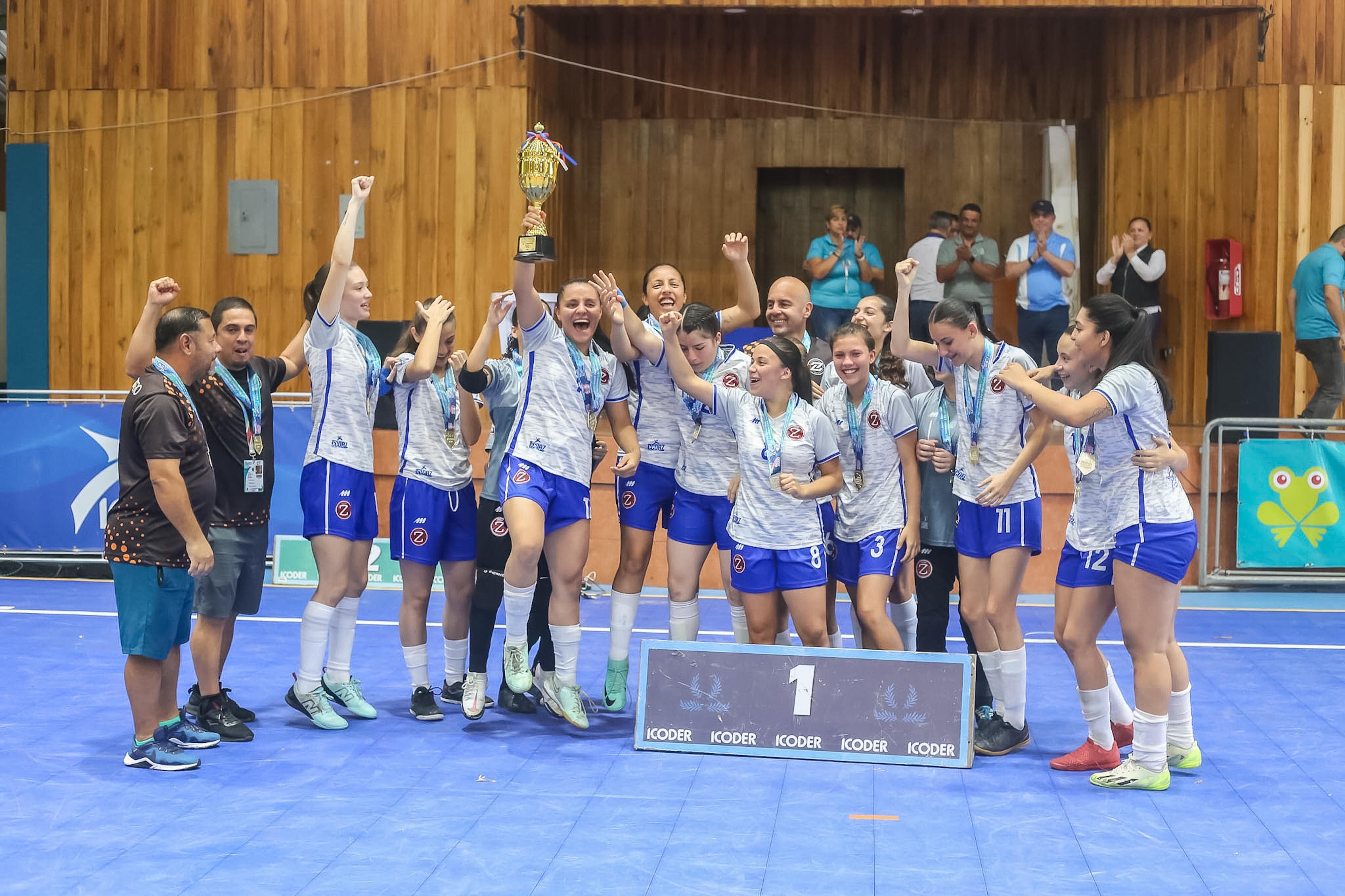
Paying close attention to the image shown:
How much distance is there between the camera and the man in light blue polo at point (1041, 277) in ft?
36.6

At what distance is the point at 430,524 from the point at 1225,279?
829cm

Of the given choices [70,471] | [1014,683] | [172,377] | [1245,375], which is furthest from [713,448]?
[1245,375]

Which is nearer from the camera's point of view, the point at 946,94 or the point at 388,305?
the point at 388,305

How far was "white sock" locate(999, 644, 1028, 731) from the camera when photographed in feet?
17.3

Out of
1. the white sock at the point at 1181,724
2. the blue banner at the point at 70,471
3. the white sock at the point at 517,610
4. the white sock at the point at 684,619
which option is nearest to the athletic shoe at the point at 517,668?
the white sock at the point at 517,610

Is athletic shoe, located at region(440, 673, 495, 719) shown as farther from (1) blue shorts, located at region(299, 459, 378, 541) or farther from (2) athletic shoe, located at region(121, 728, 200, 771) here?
(2) athletic shoe, located at region(121, 728, 200, 771)

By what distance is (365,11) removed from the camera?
38.4 ft

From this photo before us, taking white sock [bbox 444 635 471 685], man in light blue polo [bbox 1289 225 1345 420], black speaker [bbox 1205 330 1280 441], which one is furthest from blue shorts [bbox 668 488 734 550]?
man in light blue polo [bbox 1289 225 1345 420]

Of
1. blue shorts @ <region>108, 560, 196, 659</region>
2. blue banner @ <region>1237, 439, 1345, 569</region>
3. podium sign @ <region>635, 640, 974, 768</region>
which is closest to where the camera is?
blue shorts @ <region>108, 560, 196, 659</region>

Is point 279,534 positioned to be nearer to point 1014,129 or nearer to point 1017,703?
point 1017,703

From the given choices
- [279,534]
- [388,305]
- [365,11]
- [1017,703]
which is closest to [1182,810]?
[1017,703]

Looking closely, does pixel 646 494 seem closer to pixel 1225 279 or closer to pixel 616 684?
pixel 616 684

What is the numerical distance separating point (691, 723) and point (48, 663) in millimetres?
3613

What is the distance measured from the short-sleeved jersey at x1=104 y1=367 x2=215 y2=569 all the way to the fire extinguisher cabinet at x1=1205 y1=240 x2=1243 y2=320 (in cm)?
928
